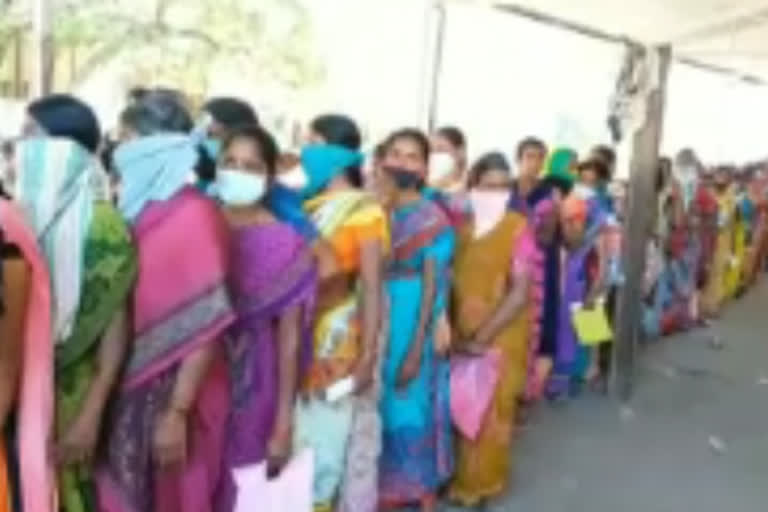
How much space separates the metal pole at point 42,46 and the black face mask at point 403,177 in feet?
5.22

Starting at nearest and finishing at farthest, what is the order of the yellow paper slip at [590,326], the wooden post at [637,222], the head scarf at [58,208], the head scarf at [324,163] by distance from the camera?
1. the head scarf at [58,208]
2. the head scarf at [324,163]
3. the yellow paper slip at [590,326]
4. the wooden post at [637,222]

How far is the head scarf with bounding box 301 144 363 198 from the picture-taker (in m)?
2.80

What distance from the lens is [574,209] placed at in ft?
15.8

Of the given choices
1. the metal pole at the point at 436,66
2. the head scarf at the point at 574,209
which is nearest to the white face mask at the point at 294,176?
the head scarf at the point at 574,209

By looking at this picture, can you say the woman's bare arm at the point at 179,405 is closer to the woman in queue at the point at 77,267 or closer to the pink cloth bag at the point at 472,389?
the woman in queue at the point at 77,267

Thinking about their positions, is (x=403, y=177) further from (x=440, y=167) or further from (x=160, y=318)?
(x=160, y=318)

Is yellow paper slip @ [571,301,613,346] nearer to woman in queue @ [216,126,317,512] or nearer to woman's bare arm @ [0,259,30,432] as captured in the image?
woman in queue @ [216,126,317,512]

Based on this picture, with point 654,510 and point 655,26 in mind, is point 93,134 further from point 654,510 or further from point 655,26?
point 655,26

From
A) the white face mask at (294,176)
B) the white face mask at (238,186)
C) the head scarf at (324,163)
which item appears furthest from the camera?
the white face mask at (294,176)

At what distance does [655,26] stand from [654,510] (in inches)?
116

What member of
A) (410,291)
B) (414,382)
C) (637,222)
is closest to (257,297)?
(410,291)

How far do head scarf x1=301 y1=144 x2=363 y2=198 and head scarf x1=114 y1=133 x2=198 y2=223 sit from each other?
28.7 inches

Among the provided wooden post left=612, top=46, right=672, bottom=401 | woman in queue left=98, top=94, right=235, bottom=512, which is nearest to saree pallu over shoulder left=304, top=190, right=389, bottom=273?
woman in queue left=98, top=94, right=235, bottom=512

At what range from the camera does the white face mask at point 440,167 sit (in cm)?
368
